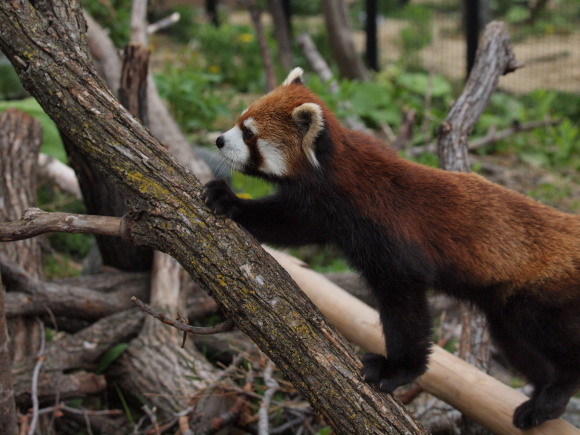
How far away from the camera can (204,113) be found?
7.40 metres

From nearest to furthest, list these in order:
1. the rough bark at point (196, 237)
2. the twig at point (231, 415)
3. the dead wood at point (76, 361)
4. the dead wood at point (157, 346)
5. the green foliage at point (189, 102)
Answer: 1. the rough bark at point (196, 237)
2. the twig at point (231, 415)
3. the dead wood at point (76, 361)
4. the dead wood at point (157, 346)
5. the green foliage at point (189, 102)

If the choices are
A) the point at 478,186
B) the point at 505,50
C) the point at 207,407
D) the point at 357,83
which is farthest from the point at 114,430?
→ the point at 357,83

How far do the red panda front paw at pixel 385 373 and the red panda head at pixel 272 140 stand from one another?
914 millimetres

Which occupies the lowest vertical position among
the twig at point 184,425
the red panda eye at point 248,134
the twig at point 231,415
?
the twig at point 231,415

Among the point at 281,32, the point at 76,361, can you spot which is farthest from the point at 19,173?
the point at 281,32

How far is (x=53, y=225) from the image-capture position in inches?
106

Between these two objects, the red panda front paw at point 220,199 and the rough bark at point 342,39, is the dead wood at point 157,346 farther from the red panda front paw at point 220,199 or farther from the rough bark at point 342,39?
the rough bark at point 342,39

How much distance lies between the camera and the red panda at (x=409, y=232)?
9.71ft

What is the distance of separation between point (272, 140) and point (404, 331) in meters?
1.08

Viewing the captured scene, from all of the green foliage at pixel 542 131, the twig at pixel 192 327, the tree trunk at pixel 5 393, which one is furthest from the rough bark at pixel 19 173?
the green foliage at pixel 542 131

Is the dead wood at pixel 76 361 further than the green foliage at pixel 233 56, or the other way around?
the green foliage at pixel 233 56

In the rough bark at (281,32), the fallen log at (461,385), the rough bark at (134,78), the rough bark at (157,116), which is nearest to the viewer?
the fallen log at (461,385)

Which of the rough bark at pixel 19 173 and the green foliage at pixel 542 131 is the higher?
the rough bark at pixel 19 173

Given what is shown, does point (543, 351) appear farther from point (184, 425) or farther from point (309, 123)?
point (184, 425)
